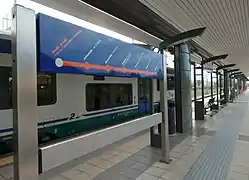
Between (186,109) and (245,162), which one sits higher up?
(186,109)

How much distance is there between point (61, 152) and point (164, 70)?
289cm

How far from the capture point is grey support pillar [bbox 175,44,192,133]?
6723 mm

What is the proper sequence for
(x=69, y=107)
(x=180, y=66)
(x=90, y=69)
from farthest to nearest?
(x=180, y=66) → (x=69, y=107) → (x=90, y=69)

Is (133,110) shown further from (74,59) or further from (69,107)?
(74,59)

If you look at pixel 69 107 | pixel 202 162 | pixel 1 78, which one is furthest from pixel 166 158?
pixel 1 78

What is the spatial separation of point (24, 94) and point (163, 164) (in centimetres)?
317

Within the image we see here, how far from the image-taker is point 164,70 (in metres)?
4.29

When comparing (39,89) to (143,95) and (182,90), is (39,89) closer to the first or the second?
(182,90)

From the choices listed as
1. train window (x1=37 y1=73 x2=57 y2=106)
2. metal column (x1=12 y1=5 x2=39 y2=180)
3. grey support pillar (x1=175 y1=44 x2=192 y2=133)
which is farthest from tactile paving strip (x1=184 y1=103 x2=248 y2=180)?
train window (x1=37 y1=73 x2=57 y2=106)

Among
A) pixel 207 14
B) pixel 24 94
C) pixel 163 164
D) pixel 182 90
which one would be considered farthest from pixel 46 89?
pixel 182 90

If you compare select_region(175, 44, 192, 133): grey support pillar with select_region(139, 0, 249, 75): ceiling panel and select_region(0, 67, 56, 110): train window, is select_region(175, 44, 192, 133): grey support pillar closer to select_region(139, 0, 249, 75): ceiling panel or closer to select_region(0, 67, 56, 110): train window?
select_region(139, 0, 249, 75): ceiling panel

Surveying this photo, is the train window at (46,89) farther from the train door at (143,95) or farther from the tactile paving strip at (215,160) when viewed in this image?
the train door at (143,95)

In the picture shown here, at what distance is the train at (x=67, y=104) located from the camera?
411cm

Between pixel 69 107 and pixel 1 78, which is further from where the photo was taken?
pixel 69 107
